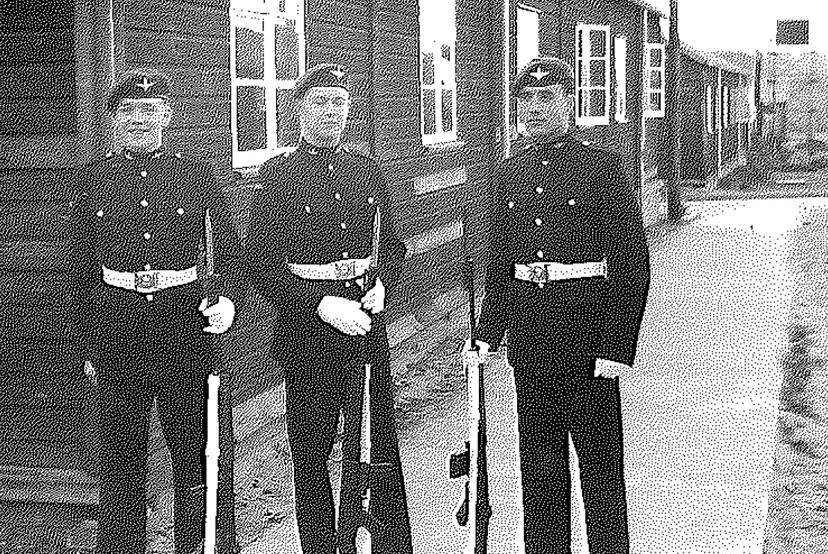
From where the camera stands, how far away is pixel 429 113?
4805mm

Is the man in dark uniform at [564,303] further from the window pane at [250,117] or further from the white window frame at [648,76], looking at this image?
the white window frame at [648,76]

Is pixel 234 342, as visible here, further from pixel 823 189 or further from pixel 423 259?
pixel 823 189

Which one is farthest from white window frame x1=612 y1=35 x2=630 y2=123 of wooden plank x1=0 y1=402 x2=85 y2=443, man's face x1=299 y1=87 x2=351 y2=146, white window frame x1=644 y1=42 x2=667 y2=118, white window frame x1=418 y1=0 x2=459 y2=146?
wooden plank x1=0 y1=402 x2=85 y2=443

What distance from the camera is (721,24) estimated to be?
394cm

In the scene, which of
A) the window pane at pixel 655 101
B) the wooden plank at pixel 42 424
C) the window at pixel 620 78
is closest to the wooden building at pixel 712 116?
the window pane at pixel 655 101

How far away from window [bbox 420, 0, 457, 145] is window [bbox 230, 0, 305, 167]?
1128 millimetres

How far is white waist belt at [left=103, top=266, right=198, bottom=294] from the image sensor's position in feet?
9.04

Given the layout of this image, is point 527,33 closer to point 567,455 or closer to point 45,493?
point 567,455

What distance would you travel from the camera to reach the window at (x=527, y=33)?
12.7 ft

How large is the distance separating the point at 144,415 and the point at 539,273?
109 centimetres

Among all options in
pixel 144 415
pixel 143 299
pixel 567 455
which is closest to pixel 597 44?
pixel 567 455

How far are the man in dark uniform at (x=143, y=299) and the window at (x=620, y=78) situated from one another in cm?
170

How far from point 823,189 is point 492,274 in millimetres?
1708

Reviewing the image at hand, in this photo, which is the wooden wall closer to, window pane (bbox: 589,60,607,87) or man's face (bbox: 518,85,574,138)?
man's face (bbox: 518,85,574,138)
